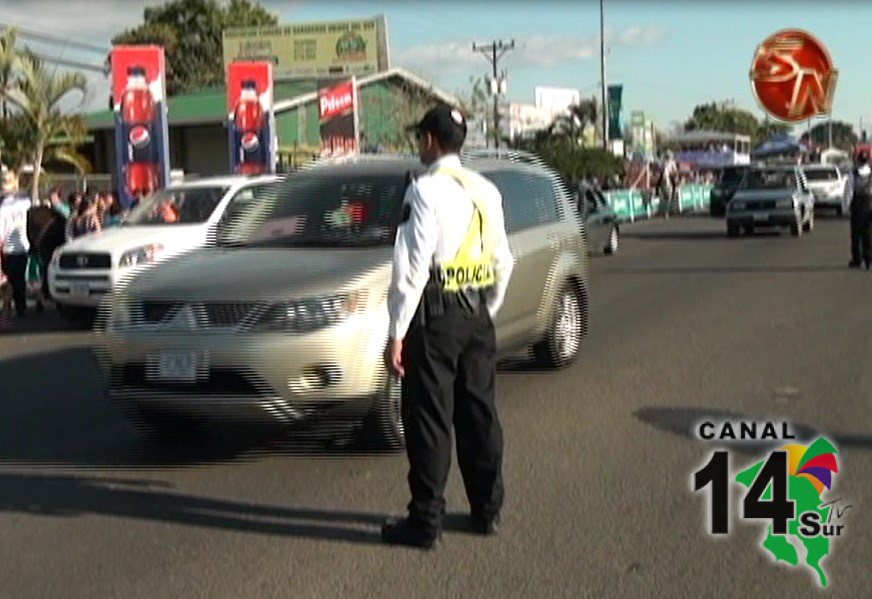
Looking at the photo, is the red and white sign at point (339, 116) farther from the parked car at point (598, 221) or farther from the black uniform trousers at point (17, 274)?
the black uniform trousers at point (17, 274)

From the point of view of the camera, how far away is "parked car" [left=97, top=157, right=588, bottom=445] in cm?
655

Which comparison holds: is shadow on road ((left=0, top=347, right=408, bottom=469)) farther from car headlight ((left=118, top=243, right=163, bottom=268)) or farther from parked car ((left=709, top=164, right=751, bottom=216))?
parked car ((left=709, top=164, right=751, bottom=216))

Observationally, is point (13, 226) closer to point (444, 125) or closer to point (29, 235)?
point (29, 235)

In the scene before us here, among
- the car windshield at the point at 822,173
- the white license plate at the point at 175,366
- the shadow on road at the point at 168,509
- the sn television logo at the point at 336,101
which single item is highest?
the sn television logo at the point at 336,101

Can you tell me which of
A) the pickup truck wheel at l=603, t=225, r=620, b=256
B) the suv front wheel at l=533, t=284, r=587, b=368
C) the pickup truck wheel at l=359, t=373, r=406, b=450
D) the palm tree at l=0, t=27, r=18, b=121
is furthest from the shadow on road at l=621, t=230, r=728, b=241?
the pickup truck wheel at l=359, t=373, r=406, b=450

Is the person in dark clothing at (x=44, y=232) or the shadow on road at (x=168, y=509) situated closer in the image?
the shadow on road at (x=168, y=509)

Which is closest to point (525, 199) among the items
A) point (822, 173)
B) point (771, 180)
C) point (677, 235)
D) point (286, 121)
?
point (771, 180)

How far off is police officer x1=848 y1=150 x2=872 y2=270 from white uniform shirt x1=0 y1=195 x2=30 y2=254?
11601 mm

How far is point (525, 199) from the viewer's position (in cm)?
916

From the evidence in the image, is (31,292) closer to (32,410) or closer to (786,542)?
(32,410)

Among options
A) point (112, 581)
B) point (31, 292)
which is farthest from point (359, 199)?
point (31, 292)

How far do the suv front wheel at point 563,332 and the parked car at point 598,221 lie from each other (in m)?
12.7

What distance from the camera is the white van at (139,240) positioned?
45.3ft

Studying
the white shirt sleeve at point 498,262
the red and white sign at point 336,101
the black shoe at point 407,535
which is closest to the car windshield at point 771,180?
the red and white sign at point 336,101
